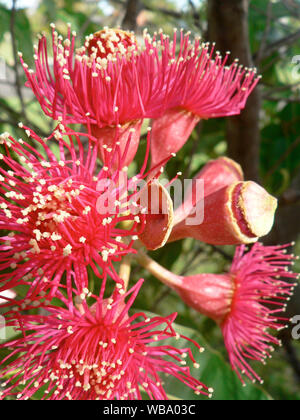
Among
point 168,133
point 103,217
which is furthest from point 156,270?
point 168,133

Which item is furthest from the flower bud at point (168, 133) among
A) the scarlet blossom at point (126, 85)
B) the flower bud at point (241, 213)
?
the flower bud at point (241, 213)

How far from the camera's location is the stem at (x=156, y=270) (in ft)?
3.99

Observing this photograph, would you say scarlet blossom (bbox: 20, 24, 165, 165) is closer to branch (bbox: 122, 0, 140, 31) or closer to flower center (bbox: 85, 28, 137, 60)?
flower center (bbox: 85, 28, 137, 60)

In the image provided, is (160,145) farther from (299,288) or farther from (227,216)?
(299,288)

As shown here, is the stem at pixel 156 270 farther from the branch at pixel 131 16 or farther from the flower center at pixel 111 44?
the branch at pixel 131 16

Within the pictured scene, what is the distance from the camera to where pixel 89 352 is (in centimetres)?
107

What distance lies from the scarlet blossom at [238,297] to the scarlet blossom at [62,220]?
0.61 feet

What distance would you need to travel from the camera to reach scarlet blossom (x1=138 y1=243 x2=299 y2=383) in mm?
1255

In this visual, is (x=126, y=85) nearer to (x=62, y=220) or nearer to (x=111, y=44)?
(x=111, y=44)

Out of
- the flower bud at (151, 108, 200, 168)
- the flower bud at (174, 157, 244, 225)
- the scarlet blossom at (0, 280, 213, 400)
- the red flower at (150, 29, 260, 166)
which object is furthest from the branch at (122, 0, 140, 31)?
the scarlet blossom at (0, 280, 213, 400)

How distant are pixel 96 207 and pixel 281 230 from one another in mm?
893

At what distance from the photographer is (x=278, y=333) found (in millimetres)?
1508

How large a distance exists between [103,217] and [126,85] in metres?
0.32
